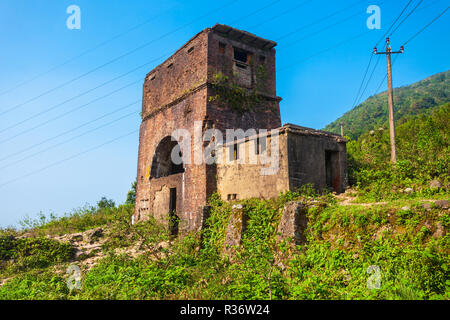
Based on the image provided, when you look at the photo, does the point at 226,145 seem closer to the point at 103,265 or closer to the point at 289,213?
the point at 289,213

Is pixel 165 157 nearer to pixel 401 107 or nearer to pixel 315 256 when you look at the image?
pixel 315 256

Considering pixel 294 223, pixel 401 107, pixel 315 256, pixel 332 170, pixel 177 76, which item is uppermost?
pixel 401 107

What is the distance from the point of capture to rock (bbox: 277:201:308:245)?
20.6 feet

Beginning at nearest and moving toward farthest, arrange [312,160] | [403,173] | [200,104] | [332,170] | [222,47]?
1. [403,173]
2. [312,160]
3. [332,170]
4. [200,104]
5. [222,47]

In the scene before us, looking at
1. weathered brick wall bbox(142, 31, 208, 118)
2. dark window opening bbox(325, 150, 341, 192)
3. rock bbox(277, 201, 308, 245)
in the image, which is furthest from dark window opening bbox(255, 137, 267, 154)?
weathered brick wall bbox(142, 31, 208, 118)

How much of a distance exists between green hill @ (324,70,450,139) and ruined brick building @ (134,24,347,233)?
50.2ft

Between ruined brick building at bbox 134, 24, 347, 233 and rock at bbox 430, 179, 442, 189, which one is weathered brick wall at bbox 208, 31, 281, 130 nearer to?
ruined brick building at bbox 134, 24, 347, 233

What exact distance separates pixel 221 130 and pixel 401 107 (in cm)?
3639

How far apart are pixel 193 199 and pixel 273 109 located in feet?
15.0

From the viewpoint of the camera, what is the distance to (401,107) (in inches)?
1554

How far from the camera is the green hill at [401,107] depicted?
33031 mm

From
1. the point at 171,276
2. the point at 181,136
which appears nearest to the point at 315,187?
the point at 171,276

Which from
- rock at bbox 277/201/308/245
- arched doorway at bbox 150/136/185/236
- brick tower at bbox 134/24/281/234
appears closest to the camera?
rock at bbox 277/201/308/245
